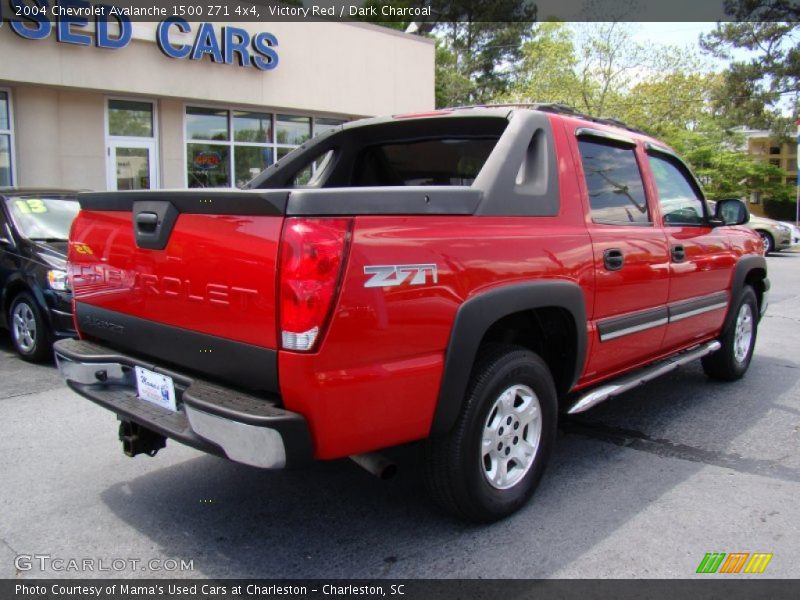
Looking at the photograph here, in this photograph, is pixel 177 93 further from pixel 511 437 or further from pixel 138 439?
pixel 511 437

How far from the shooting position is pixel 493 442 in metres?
3.19

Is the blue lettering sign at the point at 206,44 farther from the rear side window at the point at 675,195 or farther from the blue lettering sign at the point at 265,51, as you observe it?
the rear side window at the point at 675,195

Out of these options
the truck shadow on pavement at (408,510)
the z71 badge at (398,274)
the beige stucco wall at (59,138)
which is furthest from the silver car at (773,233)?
the z71 badge at (398,274)

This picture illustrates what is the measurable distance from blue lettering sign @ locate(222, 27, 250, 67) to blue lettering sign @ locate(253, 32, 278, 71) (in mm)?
193

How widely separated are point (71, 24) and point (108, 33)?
66 cm

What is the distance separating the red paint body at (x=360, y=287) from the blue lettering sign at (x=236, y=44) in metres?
12.2

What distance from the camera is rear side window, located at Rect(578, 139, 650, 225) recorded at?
3.84 m

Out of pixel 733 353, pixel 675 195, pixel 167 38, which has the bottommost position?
pixel 733 353

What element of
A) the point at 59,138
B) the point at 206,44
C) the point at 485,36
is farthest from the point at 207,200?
the point at 485,36

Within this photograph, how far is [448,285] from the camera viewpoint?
2773 millimetres

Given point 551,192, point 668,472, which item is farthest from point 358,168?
point 668,472

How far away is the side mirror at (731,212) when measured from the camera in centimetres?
526

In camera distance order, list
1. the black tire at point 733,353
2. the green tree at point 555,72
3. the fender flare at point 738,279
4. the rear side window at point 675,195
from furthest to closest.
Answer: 1. the green tree at point 555,72
2. the black tire at point 733,353
3. the fender flare at point 738,279
4. the rear side window at point 675,195

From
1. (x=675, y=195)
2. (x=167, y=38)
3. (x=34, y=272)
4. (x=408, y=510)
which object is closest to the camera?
(x=408, y=510)
